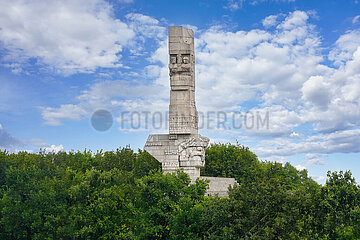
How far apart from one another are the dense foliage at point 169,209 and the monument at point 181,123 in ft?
13.4

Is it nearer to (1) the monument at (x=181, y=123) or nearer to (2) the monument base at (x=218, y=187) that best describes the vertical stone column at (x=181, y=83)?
(1) the monument at (x=181, y=123)

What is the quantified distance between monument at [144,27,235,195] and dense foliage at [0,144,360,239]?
4.08 m

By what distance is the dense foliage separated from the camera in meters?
17.2

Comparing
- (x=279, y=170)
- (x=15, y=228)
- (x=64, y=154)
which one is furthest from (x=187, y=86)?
(x=64, y=154)

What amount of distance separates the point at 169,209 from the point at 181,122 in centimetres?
901

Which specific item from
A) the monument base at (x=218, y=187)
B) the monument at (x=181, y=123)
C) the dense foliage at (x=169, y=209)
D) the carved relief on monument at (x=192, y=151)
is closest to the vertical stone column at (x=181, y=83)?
the monument at (x=181, y=123)

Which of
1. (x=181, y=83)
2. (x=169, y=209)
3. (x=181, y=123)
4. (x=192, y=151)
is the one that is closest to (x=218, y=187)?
(x=192, y=151)

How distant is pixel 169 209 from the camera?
2208 cm

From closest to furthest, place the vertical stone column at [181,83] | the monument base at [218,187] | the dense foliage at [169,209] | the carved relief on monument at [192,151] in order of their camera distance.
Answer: the dense foliage at [169,209] < the monument base at [218,187] < the carved relief on monument at [192,151] < the vertical stone column at [181,83]

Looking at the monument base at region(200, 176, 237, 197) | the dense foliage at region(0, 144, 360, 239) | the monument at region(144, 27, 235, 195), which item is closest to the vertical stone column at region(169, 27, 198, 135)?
the monument at region(144, 27, 235, 195)

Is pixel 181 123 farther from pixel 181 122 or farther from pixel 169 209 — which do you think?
pixel 169 209

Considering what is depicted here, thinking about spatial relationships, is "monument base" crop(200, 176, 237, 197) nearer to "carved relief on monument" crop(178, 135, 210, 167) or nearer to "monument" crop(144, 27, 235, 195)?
"monument" crop(144, 27, 235, 195)

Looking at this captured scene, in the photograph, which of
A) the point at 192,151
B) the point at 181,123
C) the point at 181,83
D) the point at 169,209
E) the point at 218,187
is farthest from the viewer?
the point at 218,187

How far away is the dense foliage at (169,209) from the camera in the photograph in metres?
17.2
